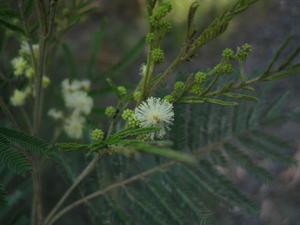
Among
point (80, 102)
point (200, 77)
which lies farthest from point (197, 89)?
point (80, 102)

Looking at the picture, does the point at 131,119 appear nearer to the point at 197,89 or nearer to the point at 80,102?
the point at 197,89

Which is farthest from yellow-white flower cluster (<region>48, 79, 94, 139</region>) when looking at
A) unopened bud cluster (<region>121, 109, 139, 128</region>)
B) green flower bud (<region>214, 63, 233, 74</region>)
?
green flower bud (<region>214, 63, 233, 74</region>)

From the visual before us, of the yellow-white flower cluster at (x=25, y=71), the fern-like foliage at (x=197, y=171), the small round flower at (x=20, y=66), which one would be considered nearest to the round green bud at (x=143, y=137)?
the fern-like foliage at (x=197, y=171)

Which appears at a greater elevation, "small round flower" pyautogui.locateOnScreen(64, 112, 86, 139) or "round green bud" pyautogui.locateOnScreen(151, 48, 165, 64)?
"round green bud" pyautogui.locateOnScreen(151, 48, 165, 64)

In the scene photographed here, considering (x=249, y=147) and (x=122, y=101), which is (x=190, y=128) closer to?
(x=249, y=147)

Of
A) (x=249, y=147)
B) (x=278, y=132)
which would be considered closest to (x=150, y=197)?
(x=249, y=147)

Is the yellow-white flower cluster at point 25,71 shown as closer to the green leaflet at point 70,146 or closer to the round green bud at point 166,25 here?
the green leaflet at point 70,146

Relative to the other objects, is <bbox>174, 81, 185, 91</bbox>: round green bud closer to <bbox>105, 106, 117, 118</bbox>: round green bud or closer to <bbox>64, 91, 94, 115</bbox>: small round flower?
<bbox>105, 106, 117, 118</bbox>: round green bud

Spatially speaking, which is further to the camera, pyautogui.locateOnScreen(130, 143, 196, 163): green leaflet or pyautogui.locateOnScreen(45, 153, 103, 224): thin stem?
pyautogui.locateOnScreen(45, 153, 103, 224): thin stem

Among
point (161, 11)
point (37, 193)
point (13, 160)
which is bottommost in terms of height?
point (37, 193)
